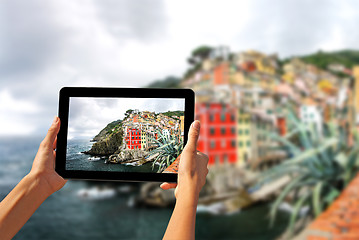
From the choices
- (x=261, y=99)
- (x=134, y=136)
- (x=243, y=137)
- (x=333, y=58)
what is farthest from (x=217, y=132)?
(x=134, y=136)

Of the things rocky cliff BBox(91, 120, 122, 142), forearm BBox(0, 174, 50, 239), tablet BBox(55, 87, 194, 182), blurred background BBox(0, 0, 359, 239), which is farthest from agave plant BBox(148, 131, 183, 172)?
blurred background BBox(0, 0, 359, 239)

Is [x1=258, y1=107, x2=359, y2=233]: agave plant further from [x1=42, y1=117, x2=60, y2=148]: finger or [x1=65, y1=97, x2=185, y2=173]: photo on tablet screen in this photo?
[x1=42, y1=117, x2=60, y2=148]: finger

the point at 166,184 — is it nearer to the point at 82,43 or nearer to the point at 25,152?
the point at 82,43

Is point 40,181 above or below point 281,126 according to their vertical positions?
below

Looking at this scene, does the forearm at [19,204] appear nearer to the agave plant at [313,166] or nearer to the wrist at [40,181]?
the wrist at [40,181]

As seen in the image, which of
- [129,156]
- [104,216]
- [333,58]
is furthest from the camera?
[104,216]

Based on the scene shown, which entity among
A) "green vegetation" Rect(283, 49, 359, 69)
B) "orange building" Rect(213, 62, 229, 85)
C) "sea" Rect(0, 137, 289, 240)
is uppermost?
"green vegetation" Rect(283, 49, 359, 69)

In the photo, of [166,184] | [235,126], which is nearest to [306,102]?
[235,126]

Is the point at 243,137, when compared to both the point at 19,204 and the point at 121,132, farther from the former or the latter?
the point at 19,204
